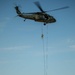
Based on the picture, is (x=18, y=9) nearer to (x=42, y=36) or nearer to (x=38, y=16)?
(x=38, y=16)

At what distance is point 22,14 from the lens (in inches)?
3516

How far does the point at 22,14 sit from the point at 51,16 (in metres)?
8.22

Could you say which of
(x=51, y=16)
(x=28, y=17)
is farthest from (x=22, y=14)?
(x=51, y=16)

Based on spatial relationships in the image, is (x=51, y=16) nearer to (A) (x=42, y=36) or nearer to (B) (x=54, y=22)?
(B) (x=54, y=22)

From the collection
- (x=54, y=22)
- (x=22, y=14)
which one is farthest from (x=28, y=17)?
(x=54, y=22)

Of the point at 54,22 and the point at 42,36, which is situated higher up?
the point at 54,22

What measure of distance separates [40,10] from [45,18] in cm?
242

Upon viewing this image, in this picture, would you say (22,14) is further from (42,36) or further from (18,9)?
(42,36)

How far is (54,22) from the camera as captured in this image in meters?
92.9

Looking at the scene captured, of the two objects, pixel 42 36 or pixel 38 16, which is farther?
pixel 38 16

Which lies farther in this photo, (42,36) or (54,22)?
(54,22)

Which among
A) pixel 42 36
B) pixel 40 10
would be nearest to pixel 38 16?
pixel 40 10

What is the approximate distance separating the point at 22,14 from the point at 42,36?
34.5 ft

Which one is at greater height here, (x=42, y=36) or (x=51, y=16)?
(x=51, y=16)
